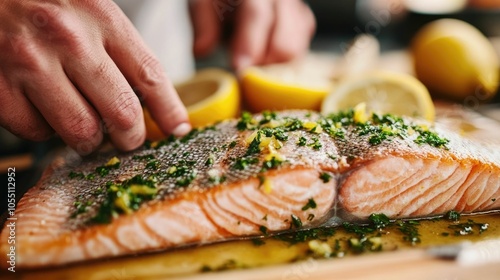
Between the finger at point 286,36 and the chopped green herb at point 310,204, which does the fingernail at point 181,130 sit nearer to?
the chopped green herb at point 310,204

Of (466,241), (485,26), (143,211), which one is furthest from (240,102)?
(485,26)

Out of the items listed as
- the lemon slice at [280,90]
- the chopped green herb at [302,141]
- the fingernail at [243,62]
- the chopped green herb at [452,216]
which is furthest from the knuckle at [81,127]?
the fingernail at [243,62]

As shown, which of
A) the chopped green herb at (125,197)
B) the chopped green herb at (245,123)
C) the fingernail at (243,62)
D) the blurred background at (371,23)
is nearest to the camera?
the chopped green herb at (125,197)

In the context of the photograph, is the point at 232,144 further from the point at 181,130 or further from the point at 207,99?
the point at 207,99

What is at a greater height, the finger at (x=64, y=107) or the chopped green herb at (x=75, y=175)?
the finger at (x=64, y=107)

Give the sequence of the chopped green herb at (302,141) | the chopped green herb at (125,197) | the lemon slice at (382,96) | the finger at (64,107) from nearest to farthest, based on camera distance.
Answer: the chopped green herb at (125,197)
the finger at (64,107)
the chopped green herb at (302,141)
the lemon slice at (382,96)

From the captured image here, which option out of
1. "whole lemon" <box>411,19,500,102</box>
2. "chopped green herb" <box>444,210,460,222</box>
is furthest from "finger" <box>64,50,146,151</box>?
"whole lemon" <box>411,19,500,102</box>

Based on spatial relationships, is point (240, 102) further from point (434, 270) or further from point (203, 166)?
point (434, 270)

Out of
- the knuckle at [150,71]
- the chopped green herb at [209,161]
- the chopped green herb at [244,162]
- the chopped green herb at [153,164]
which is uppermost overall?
the knuckle at [150,71]
